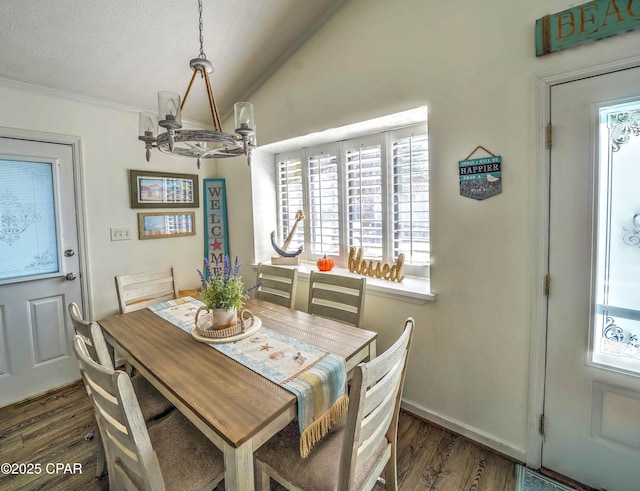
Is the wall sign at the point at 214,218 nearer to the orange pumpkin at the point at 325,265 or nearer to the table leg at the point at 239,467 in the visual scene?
the orange pumpkin at the point at 325,265

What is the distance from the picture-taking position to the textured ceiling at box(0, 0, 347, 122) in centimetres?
181

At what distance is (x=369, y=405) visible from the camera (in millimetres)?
917

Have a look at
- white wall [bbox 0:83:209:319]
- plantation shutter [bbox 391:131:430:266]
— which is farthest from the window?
white wall [bbox 0:83:209:319]

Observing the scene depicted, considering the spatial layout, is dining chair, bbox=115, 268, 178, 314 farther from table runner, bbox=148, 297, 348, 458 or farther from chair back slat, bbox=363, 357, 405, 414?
chair back slat, bbox=363, 357, 405, 414

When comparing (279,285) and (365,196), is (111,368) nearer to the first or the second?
(279,285)

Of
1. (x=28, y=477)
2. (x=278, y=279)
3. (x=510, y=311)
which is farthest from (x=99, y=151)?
(x=510, y=311)

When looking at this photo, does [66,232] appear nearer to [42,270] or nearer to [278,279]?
[42,270]

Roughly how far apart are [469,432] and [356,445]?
1.24 meters

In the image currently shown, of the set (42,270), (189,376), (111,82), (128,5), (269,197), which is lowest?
(189,376)

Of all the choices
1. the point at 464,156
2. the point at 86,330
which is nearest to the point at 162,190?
the point at 86,330

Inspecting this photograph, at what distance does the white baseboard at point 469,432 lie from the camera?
1.61 m

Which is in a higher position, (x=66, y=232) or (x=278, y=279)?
(x=66, y=232)

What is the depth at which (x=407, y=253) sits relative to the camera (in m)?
2.25

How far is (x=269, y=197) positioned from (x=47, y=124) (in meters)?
1.81
